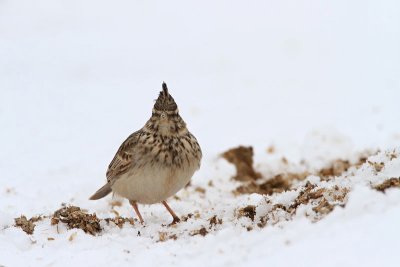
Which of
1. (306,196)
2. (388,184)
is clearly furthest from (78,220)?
(388,184)

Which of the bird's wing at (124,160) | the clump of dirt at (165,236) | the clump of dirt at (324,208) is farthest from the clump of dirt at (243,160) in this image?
the clump of dirt at (324,208)

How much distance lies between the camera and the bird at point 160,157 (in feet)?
22.0

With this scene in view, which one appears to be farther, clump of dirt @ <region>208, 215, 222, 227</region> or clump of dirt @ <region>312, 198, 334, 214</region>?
clump of dirt @ <region>208, 215, 222, 227</region>

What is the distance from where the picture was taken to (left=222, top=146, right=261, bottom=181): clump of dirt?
9992mm

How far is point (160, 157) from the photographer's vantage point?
22.0ft

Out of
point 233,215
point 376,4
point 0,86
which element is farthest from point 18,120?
point 376,4

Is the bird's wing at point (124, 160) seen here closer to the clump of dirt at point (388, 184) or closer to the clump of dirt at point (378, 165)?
the clump of dirt at point (378, 165)

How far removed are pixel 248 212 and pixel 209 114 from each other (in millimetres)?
7277

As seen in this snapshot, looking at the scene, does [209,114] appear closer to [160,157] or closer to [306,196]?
[160,157]

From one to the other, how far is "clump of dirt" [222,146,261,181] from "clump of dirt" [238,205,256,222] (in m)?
3.66

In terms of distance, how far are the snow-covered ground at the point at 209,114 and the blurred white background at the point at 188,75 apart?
43mm

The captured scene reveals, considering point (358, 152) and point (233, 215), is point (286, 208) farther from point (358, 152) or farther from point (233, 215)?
point (358, 152)

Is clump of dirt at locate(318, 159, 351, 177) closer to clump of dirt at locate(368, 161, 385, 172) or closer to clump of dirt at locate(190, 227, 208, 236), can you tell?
clump of dirt at locate(368, 161, 385, 172)

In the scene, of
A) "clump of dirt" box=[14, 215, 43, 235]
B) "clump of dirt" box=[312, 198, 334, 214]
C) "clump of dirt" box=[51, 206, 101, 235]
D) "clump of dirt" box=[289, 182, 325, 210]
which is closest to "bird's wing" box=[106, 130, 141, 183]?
"clump of dirt" box=[51, 206, 101, 235]
